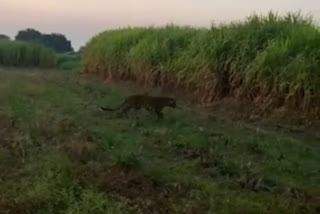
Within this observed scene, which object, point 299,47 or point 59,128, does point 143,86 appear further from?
point 59,128

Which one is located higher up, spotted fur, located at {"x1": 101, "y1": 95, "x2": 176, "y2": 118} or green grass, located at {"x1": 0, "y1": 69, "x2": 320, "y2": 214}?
spotted fur, located at {"x1": 101, "y1": 95, "x2": 176, "y2": 118}

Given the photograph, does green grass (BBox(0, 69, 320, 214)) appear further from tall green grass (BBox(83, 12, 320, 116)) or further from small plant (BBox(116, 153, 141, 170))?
tall green grass (BBox(83, 12, 320, 116))

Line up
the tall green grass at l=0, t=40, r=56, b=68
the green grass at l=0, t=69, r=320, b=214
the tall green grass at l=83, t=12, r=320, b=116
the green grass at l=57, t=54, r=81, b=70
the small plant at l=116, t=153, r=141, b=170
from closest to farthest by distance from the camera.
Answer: the green grass at l=0, t=69, r=320, b=214 → the small plant at l=116, t=153, r=141, b=170 → the tall green grass at l=83, t=12, r=320, b=116 → the tall green grass at l=0, t=40, r=56, b=68 → the green grass at l=57, t=54, r=81, b=70

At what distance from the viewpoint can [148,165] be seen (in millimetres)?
5941

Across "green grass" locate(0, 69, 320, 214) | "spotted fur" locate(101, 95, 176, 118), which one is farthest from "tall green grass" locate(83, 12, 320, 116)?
"spotted fur" locate(101, 95, 176, 118)

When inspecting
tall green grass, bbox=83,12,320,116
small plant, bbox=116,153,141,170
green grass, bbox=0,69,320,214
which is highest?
tall green grass, bbox=83,12,320,116

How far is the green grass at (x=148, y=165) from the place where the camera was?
15.5 ft

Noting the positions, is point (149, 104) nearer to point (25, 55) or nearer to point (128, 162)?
point (128, 162)

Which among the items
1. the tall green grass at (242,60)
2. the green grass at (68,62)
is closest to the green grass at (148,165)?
the tall green grass at (242,60)

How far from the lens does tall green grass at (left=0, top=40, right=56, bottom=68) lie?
80.2ft

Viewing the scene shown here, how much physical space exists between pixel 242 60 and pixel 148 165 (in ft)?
15.5

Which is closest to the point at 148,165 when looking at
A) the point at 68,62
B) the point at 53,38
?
the point at 68,62

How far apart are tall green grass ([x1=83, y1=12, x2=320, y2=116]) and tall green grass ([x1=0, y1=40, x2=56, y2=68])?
10.4 m

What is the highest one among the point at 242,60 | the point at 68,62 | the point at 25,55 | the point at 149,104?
the point at 242,60
